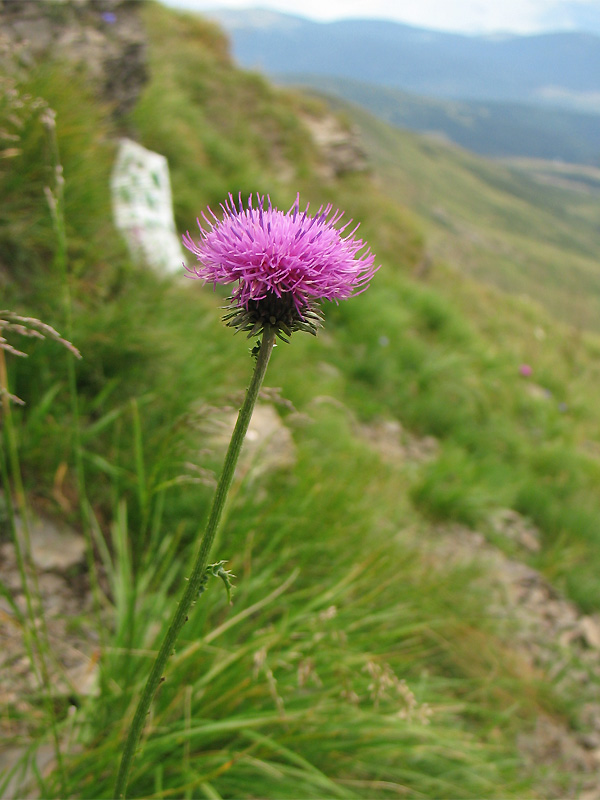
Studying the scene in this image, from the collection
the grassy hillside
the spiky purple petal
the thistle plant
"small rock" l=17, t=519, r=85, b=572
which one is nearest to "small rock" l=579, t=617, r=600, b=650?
the grassy hillside

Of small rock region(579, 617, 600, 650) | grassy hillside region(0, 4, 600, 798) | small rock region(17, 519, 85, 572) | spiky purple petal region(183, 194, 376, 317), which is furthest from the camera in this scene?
small rock region(579, 617, 600, 650)

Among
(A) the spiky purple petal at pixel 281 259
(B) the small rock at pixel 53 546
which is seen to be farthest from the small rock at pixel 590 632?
A: (A) the spiky purple petal at pixel 281 259

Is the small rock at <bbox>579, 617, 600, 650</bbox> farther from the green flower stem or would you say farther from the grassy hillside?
the green flower stem

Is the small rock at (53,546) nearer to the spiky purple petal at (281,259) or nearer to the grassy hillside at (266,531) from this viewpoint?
the grassy hillside at (266,531)

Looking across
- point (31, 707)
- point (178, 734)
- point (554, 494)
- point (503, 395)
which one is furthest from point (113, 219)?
point (503, 395)

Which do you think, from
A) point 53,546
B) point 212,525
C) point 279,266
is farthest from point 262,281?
point 53,546

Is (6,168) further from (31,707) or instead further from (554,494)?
(554,494)
